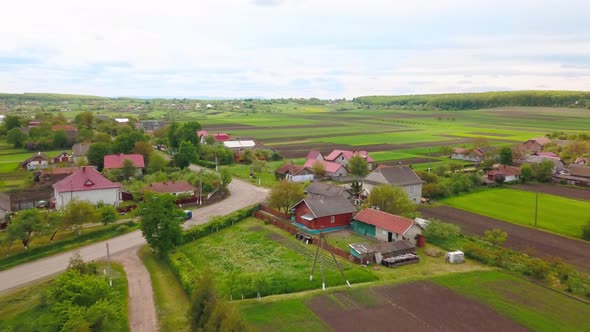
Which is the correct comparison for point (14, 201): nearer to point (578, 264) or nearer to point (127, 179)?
point (127, 179)

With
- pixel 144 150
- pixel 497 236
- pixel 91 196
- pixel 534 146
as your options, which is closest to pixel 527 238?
pixel 497 236

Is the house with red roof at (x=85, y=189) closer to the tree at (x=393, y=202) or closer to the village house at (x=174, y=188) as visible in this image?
the village house at (x=174, y=188)

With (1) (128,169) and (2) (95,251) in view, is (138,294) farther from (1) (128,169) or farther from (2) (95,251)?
(1) (128,169)

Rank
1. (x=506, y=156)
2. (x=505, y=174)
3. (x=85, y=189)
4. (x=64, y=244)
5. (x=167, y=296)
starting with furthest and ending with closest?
(x=506, y=156), (x=505, y=174), (x=85, y=189), (x=64, y=244), (x=167, y=296)

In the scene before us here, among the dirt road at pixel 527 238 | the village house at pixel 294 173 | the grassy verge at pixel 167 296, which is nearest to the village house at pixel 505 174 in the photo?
the dirt road at pixel 527 238

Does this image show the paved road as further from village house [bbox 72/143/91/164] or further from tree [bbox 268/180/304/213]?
village house [bbox 72/143/91/164]

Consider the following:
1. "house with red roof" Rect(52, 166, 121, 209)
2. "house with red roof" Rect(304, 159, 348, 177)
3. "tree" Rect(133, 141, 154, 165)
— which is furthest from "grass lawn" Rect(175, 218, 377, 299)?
"tree" Rect(133, 141, 154, 165)
